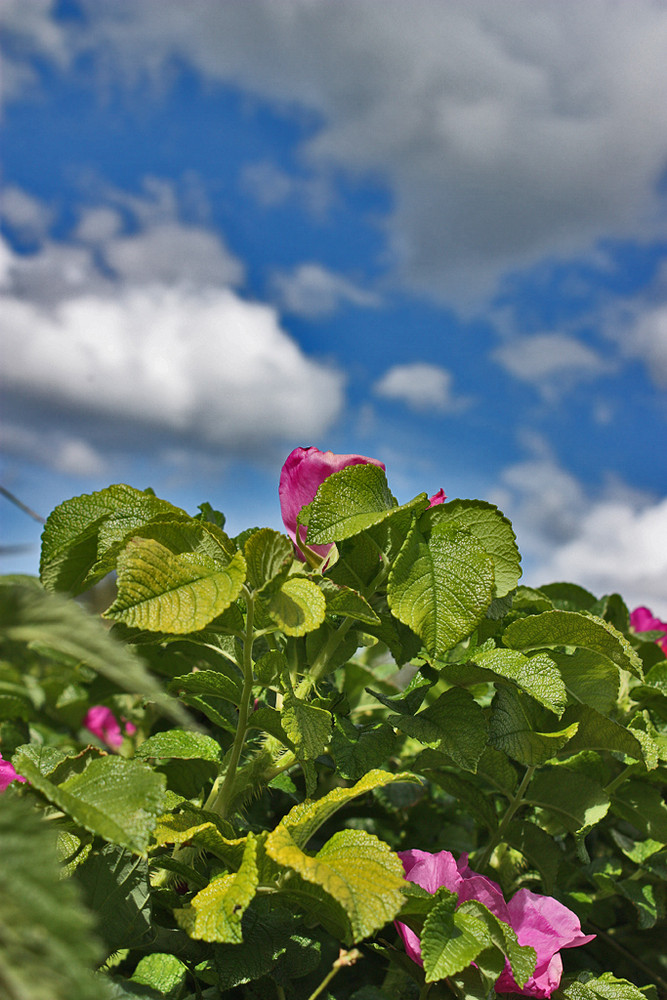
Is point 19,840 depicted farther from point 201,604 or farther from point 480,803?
point 480,803

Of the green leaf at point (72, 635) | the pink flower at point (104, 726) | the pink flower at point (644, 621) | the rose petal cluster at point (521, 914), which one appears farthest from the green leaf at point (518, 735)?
the pink flower at point (104, 726)

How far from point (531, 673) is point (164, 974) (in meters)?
0.42

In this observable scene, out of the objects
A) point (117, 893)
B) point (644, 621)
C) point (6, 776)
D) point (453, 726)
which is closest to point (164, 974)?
point (117, 893)

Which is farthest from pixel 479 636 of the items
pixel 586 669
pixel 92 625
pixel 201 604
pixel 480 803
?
pixel 92 625

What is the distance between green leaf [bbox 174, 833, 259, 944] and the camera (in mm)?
529

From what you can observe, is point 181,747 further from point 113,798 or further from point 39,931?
point 39,931

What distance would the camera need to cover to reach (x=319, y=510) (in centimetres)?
65

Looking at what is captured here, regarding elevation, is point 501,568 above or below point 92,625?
above

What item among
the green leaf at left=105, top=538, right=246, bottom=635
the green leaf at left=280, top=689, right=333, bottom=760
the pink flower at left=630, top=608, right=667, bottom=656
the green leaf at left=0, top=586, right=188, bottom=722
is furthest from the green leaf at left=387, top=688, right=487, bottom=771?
the pink flower at left=630, top=608, right=667, bottom=656

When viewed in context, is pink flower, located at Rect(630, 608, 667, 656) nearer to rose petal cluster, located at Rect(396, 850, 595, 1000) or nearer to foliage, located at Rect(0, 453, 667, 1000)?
foliage, located at Rect(0, 453, 667, 1000)

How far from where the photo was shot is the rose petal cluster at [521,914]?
685mm

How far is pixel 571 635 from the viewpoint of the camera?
0.75 meters

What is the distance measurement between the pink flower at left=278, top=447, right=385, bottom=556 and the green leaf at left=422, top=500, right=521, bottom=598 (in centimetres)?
8

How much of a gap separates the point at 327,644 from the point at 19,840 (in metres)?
0.43
